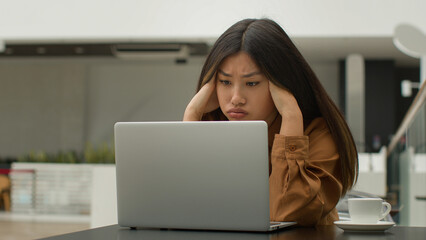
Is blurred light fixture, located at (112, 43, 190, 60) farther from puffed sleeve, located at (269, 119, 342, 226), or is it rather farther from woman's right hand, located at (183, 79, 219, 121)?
puffed sleeve, located at (269, 119, 342, 226)

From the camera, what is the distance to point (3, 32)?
368 inches

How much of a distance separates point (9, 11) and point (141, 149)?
28.9ft

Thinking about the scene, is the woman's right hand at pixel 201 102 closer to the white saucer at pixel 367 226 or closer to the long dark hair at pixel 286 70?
the long dark hair at pixel 286 70

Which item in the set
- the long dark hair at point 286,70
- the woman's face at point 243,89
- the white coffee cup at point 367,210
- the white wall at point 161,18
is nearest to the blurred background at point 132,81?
the white wall at point 161,18

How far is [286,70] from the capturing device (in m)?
1.48

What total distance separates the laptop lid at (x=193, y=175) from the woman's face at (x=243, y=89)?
0.37m

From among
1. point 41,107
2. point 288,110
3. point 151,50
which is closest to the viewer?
point 288,110

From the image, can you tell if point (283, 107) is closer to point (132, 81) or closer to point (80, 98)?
point (132, 81)

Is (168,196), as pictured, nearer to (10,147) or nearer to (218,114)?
(218,114)

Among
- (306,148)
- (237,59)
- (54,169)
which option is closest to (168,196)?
(306,148)

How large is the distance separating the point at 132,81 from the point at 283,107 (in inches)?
464

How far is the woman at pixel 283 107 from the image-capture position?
1319mm

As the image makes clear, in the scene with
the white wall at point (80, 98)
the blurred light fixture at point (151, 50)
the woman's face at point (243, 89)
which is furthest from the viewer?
the white wall at point (80, 98)

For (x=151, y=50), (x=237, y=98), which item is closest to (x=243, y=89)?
(x=237, y=98)
